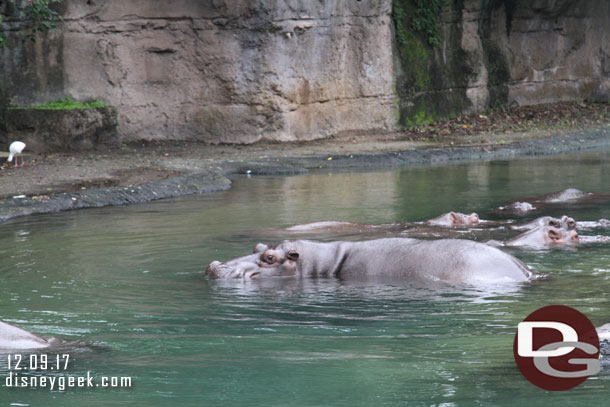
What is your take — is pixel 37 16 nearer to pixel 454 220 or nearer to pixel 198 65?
pixel 198 65

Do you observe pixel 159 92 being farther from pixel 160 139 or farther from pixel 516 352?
pixel 516 352

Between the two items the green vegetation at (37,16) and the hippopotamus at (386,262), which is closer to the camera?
the hippopotamus at (386,262)

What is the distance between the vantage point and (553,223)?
8406mm

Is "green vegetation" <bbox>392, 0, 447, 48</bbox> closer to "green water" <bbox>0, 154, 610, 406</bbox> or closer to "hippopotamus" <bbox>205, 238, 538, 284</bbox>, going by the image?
"green water" <bbox>0, 154, 610, 406</bbox>

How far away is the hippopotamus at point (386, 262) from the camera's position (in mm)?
6266

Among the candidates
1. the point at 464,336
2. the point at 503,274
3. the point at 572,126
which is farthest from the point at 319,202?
the point at 572,126

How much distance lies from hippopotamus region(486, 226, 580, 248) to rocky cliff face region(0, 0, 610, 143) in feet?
30.1

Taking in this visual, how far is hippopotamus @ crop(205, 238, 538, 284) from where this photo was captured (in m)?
6.27

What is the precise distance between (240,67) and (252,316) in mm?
11217

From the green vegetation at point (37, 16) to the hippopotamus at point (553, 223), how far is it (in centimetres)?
774

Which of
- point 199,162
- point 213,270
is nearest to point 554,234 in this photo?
point 213,270

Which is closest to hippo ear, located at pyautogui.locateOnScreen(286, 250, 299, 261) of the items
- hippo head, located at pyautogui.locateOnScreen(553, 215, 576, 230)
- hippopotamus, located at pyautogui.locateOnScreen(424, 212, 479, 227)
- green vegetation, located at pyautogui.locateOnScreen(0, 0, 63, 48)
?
hippopotamus, located at pyautogui.locateOnScreen(424, 212, 479, 227)
